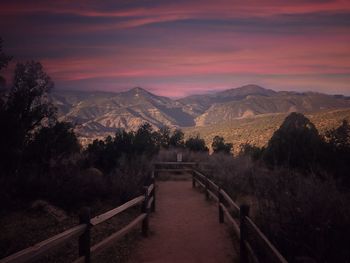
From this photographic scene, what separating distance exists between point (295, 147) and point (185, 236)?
1367 centimetres

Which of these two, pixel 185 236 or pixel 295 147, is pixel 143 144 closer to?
pixel 295 147

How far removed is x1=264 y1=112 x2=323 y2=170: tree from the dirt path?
7770 millimetres

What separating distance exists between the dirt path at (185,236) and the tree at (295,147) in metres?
7.77

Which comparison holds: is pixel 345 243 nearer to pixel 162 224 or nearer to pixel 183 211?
pixel 162 224

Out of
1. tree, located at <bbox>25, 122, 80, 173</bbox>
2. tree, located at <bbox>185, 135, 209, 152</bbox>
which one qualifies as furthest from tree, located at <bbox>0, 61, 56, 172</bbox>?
tree, located at <bbox>185, 135, 209, 152</bbox>

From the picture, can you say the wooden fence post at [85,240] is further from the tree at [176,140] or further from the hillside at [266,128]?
the hillside at [266,128]

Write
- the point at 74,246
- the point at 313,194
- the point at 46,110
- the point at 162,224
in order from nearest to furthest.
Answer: the point at 313,194 → the point at 74,246 → the point at 162,224 → the point at 46,110

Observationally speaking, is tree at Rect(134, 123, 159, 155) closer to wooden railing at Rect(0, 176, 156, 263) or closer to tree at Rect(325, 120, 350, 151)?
tree at Rect(325, 120, 350, 151)

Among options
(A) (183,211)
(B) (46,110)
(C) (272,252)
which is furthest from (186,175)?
(C) (272,252)

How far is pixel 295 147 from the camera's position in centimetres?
2123

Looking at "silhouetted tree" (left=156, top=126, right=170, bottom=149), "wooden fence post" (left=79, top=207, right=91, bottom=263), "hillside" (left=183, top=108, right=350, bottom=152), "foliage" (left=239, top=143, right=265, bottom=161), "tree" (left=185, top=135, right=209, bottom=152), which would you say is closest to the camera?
"wooden fence post" (left=79, top=207, right=91, bottom=263)

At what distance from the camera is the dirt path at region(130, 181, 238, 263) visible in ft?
25.5

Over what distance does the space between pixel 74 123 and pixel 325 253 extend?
1907 centimetres

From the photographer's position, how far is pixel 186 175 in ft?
85.9
